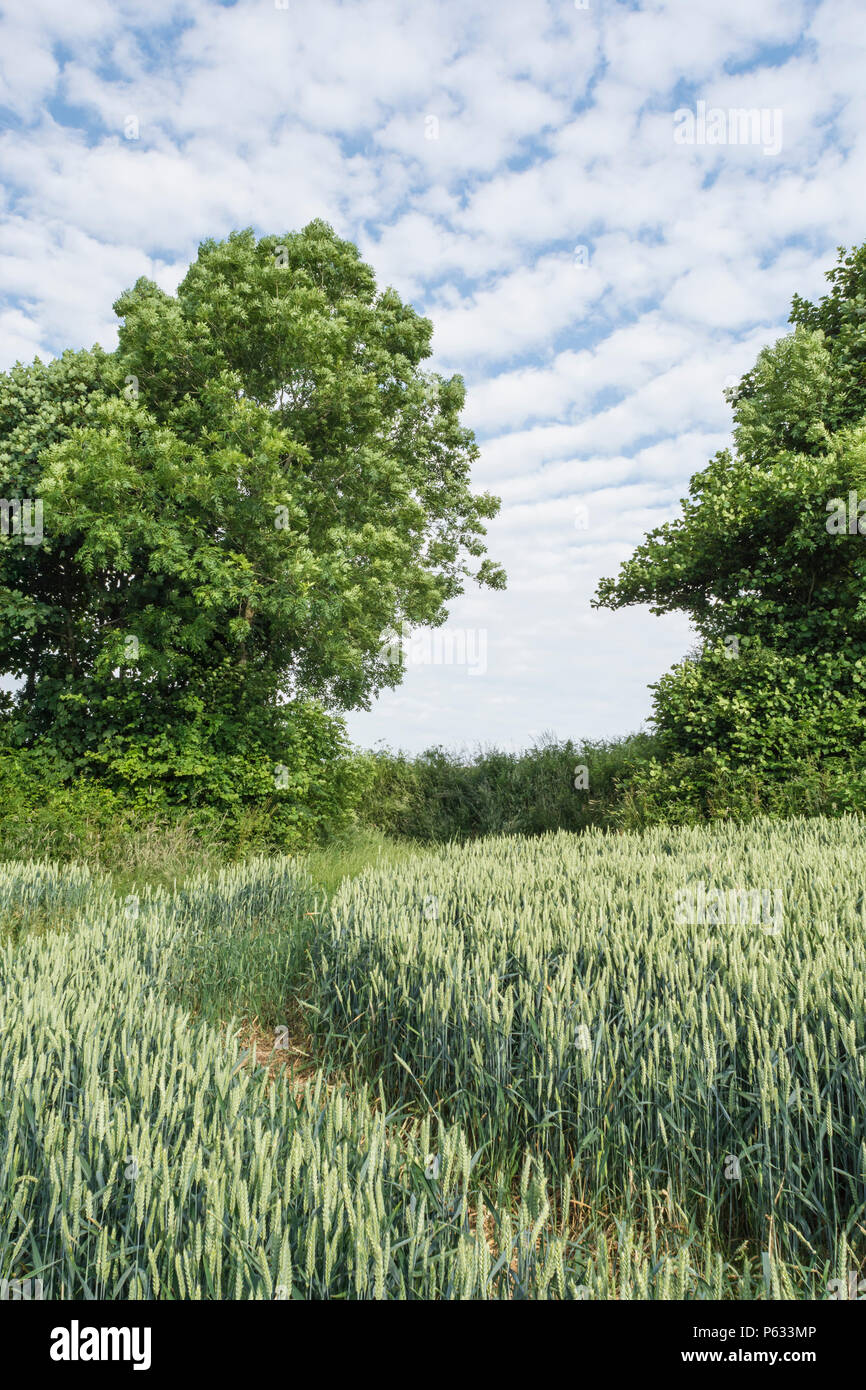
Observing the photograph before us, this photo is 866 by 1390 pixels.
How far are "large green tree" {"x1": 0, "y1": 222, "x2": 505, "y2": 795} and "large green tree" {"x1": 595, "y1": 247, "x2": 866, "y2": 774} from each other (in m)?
5.27

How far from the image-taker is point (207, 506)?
463 inches

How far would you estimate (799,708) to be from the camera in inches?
464

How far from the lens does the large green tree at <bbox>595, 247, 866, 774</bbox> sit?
38.5 ft

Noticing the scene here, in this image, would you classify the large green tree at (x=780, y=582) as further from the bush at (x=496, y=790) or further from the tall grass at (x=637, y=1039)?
the tall grass at (x=637, y=1039)

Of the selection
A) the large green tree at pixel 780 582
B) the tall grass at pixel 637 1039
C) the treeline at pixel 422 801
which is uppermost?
the large green tree at pixel 780 582

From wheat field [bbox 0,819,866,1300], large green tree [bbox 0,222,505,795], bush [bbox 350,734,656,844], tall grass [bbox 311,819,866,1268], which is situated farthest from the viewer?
bush [bbox 350,734,656,844]

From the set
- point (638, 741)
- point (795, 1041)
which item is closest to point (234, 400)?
point (638, 741)

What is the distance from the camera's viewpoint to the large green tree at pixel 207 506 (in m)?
11.4

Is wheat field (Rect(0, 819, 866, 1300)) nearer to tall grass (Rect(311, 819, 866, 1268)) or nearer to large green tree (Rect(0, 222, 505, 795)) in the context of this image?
tall grass (Rect(311, 819, 866, 1268))

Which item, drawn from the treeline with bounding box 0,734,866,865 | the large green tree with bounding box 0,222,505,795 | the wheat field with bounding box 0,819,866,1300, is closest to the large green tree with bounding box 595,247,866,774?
the treeline with bounding box 0,734,866,865

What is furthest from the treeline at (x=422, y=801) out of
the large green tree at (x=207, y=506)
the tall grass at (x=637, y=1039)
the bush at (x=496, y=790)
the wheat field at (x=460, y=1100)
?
the tall grass at (x=637, y=1039)

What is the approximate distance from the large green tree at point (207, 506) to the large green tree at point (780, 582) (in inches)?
207

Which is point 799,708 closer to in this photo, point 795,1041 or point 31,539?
point 795,1041
